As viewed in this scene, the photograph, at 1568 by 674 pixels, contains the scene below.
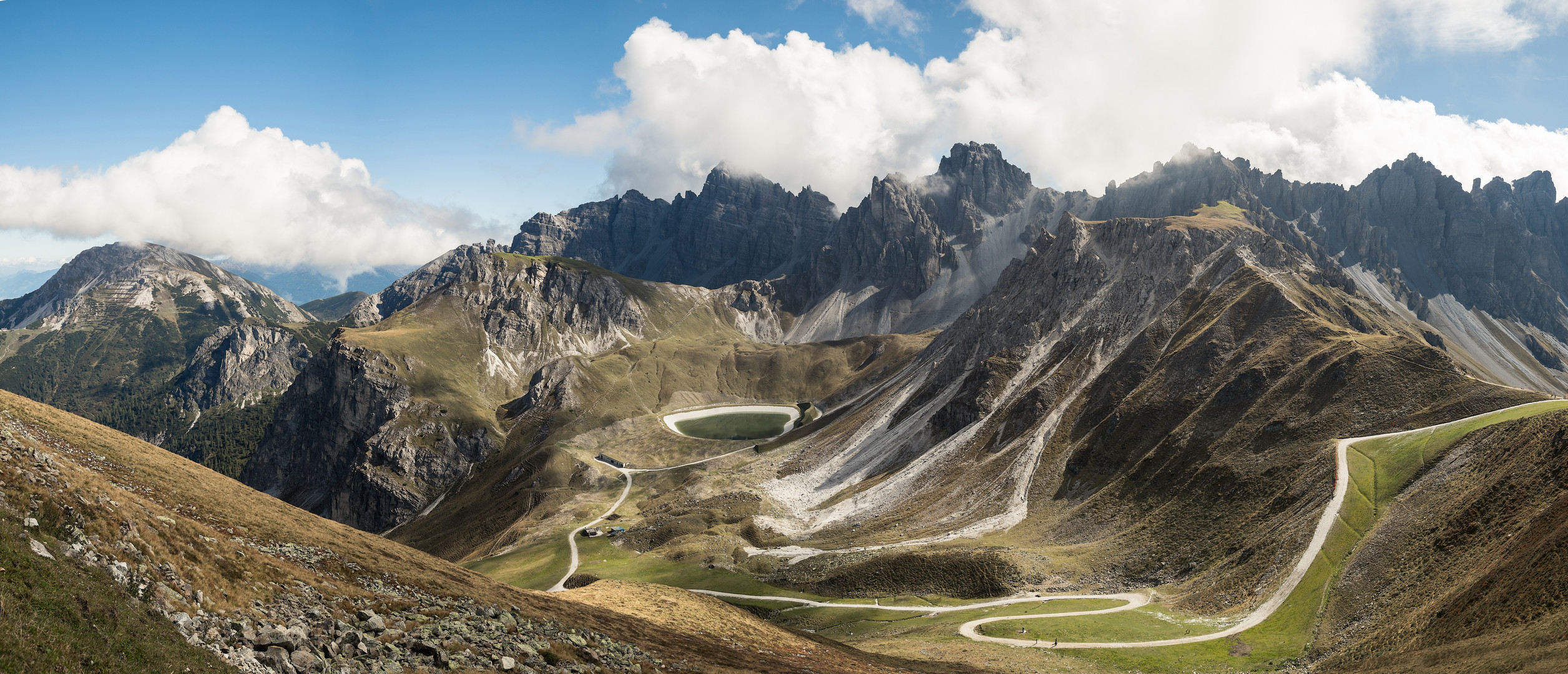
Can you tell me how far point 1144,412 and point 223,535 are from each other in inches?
4664

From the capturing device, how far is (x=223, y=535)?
34125 mm

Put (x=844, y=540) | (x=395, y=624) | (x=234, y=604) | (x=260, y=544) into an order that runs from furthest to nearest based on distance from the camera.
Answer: (x=844, y=540)
(x=260, y=544)
(x=395, y=624)
(x=234, y=604)

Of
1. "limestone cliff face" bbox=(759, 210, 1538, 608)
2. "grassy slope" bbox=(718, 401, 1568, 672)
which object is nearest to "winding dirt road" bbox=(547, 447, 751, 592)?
"limestone cliff face" bbox=(759, 210, 1538, 608)

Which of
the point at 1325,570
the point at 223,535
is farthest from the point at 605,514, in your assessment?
the point at 1325,570

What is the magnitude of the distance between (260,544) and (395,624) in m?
13.3

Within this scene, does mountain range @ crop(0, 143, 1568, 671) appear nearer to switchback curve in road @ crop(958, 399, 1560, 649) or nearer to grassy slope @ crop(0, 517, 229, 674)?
switchback curve in road @ crop(958, 399, 1560, 649)

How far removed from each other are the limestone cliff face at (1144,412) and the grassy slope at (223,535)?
52594 millimetres

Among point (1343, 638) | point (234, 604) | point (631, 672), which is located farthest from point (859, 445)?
point (234, 604)

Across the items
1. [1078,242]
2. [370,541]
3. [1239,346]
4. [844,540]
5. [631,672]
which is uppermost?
[1078,242]

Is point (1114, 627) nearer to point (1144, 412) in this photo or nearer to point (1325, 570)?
point (1325, 570)

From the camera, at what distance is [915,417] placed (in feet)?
547

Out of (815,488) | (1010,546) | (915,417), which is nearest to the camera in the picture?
(1010,546)

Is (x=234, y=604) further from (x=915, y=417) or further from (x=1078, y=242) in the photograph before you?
(x=1078, y=242)

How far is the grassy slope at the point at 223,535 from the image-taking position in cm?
2714
